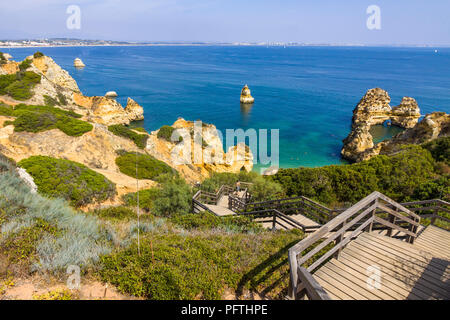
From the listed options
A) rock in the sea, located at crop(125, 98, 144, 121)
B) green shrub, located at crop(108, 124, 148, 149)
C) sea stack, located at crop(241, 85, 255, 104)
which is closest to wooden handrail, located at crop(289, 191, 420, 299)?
green shrub, located at crop(108, 124, 148, 149)

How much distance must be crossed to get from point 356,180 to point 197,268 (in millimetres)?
12579

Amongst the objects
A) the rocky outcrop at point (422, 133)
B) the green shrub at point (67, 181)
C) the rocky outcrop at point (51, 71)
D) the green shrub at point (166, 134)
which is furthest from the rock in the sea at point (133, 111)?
the rocky outcrop at point (422, 133)

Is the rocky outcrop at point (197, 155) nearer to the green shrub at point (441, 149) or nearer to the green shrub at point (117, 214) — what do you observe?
the green shrub at point (117, 214)

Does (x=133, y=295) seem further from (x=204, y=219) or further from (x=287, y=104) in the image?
(x=287, y=104)

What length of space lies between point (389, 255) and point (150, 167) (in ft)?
60.1

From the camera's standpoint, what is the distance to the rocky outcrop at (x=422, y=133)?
91.7 feet

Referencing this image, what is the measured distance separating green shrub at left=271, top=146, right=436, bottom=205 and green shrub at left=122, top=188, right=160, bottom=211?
293 inches

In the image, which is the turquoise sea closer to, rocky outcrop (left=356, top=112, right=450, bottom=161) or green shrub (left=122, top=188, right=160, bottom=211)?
rocky outcrop (left=356, top=112, right=450, bottom=161)

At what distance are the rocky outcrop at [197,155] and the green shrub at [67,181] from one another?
11412 mm

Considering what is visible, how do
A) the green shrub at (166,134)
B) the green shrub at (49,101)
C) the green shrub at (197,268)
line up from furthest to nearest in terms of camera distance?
the green shrub at (49,101) < the green shrub at (166,134) < the green shrub at (197,268)

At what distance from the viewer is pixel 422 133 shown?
94.5 feet

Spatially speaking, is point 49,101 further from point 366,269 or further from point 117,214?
point 366,269

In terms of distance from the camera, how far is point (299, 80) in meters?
91.8

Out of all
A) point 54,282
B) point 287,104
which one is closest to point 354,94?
point 287,104
